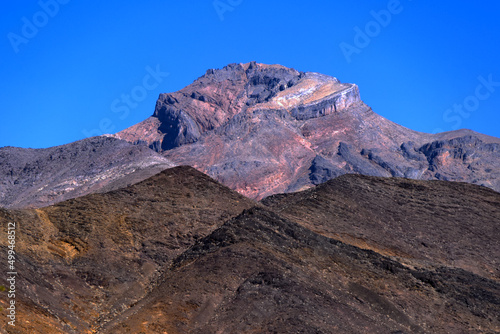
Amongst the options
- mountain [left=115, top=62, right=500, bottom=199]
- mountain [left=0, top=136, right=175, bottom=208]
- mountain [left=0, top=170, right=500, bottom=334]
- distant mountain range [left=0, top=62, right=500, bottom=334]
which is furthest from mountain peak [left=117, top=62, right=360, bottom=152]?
mountain [left=0, top=170, right=500, bottom=334]

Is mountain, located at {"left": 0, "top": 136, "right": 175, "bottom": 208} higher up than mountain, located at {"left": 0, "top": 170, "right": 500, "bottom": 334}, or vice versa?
mountain, located at {"left": 0, "top": 136, "right": 175, "bottom": 208}

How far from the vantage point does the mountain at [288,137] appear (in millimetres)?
114438

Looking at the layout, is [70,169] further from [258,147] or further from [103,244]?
[103,244]

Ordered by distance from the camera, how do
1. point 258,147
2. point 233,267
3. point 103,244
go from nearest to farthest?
point 233,267
point 103,244
point 258,147

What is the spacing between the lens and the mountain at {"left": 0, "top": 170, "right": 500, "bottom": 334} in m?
29.2

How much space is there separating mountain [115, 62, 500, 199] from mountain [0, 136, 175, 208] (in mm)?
15158

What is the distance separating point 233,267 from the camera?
107 feet

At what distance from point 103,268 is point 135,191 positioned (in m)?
9.38

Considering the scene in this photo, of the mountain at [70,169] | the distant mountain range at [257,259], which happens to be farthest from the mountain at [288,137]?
the distant mountain range at [257,259]

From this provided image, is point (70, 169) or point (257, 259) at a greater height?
point (70, 169)

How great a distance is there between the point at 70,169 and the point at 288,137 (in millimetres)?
39143

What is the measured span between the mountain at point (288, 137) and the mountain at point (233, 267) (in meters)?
62.1

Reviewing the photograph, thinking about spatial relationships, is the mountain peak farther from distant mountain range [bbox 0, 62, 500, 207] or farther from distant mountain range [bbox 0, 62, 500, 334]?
distant mountain range [bbox 0, 62, 500, 334]

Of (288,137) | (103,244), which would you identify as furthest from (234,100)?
(103,244)
